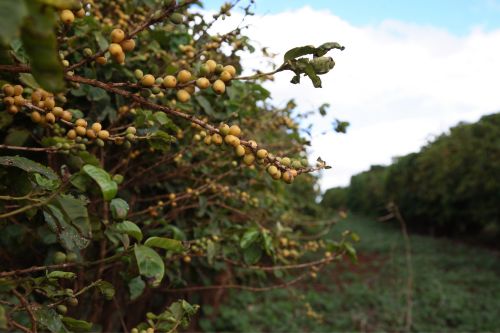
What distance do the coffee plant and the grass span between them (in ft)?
7.33

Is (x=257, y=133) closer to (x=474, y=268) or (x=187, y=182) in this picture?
(x=187, y=182)

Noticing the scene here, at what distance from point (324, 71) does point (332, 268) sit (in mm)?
10087

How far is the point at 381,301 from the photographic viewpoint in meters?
7.44

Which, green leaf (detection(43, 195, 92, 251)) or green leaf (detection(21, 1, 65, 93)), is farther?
green leaf (detection(43, 195, 92, 251))

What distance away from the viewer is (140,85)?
2.77 ft

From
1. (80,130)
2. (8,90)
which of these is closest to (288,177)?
(80,130)

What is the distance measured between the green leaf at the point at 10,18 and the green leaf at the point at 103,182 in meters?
0.34

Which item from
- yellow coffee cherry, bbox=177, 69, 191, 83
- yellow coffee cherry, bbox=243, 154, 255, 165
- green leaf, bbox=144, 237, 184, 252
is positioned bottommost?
green leaf, bbox=144, 237, 184, 252

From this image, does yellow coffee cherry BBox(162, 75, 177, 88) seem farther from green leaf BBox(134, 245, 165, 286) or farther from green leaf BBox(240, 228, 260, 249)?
green leaf BBox(240, 228, 260, 249)

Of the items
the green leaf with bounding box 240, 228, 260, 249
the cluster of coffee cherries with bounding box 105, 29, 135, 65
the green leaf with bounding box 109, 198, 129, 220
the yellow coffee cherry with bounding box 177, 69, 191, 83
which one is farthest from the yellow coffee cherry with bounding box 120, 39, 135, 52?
the green leaf with bounding box 240, 228, 260, 249

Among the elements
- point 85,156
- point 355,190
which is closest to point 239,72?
point 85,156

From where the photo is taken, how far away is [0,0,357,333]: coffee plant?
31.8 inches

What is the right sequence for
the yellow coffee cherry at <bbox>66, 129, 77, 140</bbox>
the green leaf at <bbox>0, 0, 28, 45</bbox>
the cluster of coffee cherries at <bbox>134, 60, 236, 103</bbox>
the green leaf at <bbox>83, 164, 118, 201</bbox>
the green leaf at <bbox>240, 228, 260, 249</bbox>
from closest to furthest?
the green leaf at <bbox>0, 0, 28, 45</bbox>
the green leaf at <bbox>83, 164, 118, 201</bbox>
the cluster of coffee cherries at <bbox>134, 60, 236, 103</bbox>
the yellow coffee cherry at <bbox>66, 129, 77, 140</bbox>
the green leaf at <bbox>240, 228, 260, 249</bbox>

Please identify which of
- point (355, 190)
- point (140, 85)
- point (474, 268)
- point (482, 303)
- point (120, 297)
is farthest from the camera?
point (355, 190)
